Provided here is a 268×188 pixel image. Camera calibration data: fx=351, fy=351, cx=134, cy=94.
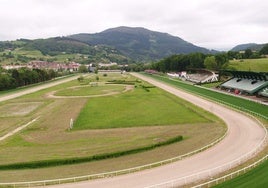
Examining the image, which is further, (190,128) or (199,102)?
(199,102)

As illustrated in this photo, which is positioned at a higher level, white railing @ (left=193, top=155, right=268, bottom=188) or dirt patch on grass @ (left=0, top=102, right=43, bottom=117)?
white railing @ (left=193, top=155, right=268, bottom=188)

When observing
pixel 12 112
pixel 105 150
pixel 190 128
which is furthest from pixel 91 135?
pixel 12 112

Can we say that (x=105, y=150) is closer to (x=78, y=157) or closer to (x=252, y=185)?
(x=78, y=157)

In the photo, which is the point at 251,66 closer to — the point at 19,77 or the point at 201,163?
the point at 19,77

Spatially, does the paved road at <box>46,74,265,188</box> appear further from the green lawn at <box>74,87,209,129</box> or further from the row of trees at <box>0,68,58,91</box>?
the row of trees at <box>0,68,58,91</box>

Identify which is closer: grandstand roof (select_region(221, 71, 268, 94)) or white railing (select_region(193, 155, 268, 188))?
white railing (select_region(193, 155, 268, 188))

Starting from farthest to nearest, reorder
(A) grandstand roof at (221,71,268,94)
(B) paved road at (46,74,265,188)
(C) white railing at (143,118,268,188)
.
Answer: (A) grandstand roof at (221,71,268,94), (B) paved road at (46,74,265,188), (C) white railing at (143,118,268,188)

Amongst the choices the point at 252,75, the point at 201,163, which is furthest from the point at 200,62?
the point at 201,163

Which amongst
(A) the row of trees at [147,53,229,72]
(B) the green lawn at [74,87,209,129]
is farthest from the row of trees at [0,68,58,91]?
(A) the row of trees at [147,53,229,72]
